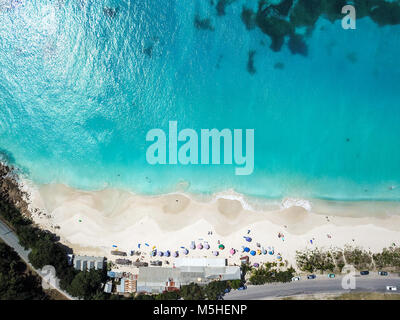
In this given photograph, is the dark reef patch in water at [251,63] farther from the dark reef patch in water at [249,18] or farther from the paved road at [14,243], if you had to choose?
the paved road at [14,243]

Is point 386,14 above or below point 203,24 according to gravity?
above

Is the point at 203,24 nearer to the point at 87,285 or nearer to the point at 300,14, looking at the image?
the point at 300,14

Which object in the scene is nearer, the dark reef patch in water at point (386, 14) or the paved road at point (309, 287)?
the paved road at point (309, 287)

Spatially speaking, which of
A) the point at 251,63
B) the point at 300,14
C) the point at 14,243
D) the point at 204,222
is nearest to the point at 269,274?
the point at 204,222

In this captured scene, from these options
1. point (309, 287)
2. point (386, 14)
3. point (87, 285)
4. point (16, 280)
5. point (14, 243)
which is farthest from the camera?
point (386, 14)

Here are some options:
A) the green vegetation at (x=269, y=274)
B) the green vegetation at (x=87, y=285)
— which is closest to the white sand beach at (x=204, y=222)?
the green vegetation at (x=269, y=274)

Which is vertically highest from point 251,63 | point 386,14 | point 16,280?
point 386,14

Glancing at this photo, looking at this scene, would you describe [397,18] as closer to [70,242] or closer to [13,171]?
[70,242]
